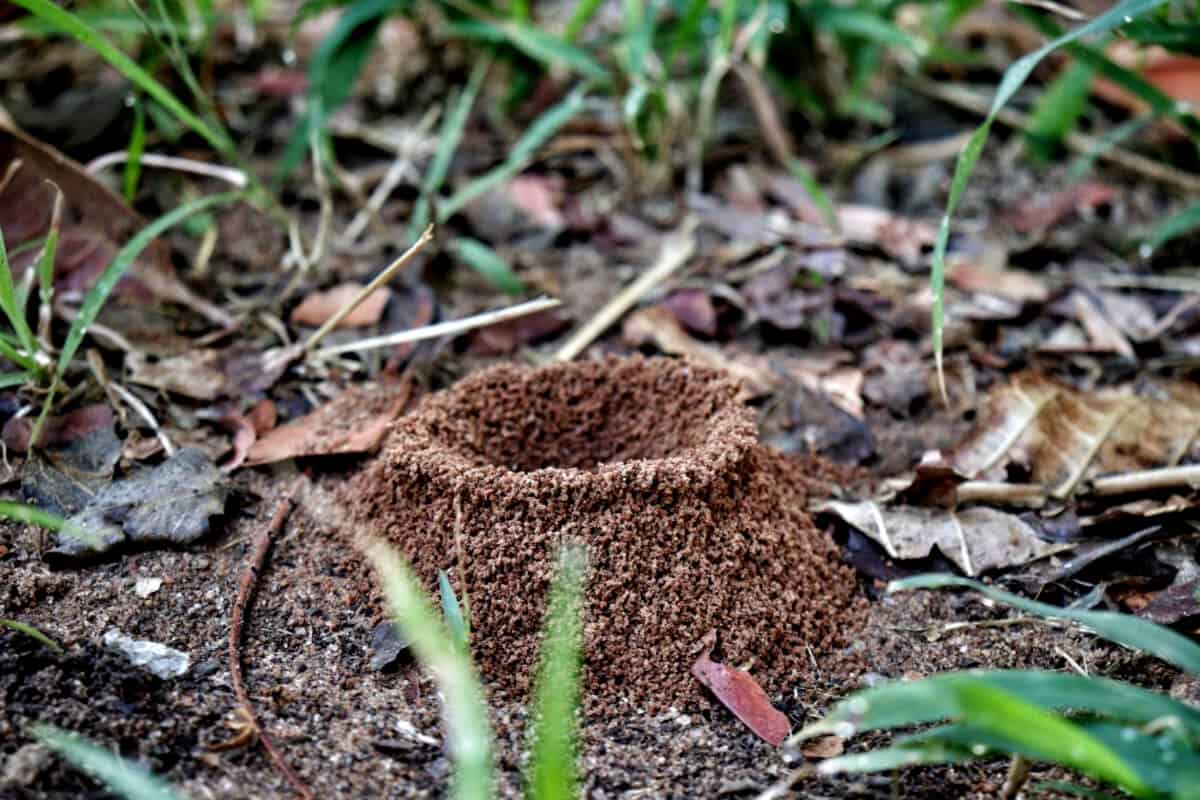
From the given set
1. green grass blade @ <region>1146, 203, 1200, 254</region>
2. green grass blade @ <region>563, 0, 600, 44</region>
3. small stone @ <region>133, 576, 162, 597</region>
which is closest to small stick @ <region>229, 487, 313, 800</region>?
small stone @ <region>133, 576, 162, 597</region>

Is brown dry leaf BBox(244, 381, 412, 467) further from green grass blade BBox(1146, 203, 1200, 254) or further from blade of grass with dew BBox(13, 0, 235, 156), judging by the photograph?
green grass blade BBox(1146, 203, 1200, 254)

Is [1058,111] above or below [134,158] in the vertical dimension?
below

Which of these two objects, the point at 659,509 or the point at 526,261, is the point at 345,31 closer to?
the point at 526,261

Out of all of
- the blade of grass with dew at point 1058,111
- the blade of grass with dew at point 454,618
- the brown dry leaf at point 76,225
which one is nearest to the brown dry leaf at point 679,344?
the brown dry leaf at point 76,225

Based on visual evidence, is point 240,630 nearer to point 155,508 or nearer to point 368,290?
point 155,508

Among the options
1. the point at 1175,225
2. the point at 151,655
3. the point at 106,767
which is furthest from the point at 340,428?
the point at 1175,225

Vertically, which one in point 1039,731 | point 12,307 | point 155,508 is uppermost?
point 12,307

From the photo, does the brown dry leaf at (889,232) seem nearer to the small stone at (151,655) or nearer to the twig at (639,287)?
the twig at (639,287)

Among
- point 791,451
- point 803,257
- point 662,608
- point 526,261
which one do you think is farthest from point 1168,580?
point 526,261
